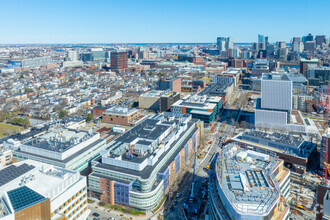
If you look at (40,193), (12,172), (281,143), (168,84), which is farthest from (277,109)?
(12,172)

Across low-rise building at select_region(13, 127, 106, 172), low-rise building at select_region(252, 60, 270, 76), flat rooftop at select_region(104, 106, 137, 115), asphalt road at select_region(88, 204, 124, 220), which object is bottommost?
asphalt road at select_region(88, 204, 124, 220)

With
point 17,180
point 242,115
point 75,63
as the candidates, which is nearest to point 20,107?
point 17,180

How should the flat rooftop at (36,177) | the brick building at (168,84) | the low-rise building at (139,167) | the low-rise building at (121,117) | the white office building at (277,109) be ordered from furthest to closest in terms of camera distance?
1. the brick building at (168,84)
2. the low-rise building at (121,117)
3. the white office building at (277,109)
4. the low-rise building at (139,167)
5. the flat rooftop at (36,177)

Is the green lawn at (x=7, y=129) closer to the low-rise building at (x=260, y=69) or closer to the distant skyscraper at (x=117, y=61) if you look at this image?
the distant skyscraper at (x=117, y=61)

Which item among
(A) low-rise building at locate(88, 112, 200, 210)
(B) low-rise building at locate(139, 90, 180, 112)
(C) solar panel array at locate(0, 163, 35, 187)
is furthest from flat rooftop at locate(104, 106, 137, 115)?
(C) solar panel array at locate(0, 163, 35, 187)

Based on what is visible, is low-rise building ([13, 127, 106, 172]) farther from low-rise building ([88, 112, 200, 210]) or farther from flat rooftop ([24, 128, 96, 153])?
low-rise building ([88, 112, 200, 210])

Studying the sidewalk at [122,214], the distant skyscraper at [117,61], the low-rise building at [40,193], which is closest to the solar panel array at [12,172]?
the low-rise building at [40,193]

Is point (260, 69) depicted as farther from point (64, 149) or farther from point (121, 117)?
point (64, 149)

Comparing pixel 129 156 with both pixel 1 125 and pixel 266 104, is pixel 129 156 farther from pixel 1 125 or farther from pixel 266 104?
pixel 1 125
